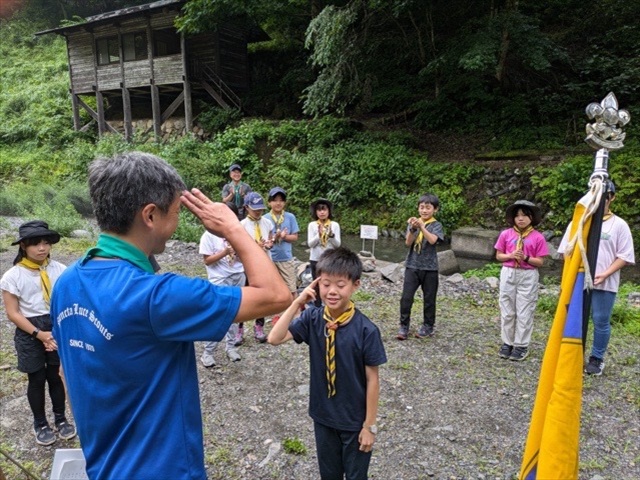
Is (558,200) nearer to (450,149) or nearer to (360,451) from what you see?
(450,149)

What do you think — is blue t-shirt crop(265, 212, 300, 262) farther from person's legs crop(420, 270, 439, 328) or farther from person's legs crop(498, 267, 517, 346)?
person's legs crop(498, 267, 517, 346)

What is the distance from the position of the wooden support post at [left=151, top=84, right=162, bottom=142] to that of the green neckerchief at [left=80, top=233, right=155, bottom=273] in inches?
802

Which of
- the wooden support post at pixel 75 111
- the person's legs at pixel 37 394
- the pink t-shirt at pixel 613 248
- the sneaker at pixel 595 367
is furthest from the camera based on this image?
the wooden support post at pixel 75 111

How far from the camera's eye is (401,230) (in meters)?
13.7

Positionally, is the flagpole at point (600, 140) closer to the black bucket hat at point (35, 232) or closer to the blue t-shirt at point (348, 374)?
the blue t-shirt at point (348, 374)

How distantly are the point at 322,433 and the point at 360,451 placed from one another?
0.77 ft

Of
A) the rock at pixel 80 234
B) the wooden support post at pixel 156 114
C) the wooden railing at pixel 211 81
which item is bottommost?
the rock at pixel 80 234

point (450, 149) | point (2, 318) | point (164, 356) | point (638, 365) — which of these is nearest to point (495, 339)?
point (638, 365)

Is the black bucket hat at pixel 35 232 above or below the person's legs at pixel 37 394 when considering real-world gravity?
above

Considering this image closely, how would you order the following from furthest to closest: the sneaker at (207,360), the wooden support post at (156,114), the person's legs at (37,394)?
the wooden support post at (156,114) < the sneaker at (207,360) < the person's legs at (37,394)

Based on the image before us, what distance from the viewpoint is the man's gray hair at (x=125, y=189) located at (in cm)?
150

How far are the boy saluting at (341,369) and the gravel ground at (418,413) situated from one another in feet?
3.00

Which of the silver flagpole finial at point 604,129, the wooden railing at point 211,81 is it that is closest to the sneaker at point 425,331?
the silver flagpole finial at point 604,129

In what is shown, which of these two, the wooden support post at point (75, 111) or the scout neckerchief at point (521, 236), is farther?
the wooden support post at point (75, 111)
